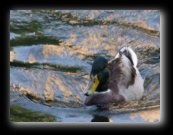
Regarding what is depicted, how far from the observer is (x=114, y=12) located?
398 inches

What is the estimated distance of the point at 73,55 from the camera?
9.37 meters

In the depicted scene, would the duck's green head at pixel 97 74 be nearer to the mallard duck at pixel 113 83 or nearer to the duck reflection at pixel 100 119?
the mallard duck at pixel 113 83

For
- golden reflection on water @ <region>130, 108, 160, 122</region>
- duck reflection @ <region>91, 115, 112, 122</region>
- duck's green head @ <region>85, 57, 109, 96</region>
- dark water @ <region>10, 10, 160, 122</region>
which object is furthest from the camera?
dark water @ <region>10, 10, 160, 122</region>

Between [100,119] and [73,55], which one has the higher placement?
[73,55]

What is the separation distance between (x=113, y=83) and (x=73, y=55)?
4.15 ft

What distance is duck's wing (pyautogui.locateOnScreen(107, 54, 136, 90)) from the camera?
8.34 m

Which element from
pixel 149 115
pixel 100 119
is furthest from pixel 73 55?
pixel 149 115

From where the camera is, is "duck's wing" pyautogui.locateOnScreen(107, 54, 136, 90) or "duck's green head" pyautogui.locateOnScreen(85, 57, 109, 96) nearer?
"duck's green head" pyautogui.locateOnScreen(85, 57, 109, 96)

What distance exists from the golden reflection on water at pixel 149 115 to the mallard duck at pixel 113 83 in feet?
1.50

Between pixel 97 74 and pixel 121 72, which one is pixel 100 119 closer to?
pixel 97 74

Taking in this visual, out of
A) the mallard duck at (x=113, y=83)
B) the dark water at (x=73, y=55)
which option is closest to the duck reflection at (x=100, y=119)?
the dark water at (x=73, y=55)

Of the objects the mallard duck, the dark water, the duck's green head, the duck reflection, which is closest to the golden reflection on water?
the dark water

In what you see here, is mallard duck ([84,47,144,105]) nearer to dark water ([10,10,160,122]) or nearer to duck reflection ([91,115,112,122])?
dark water ([10,10,160,122])
